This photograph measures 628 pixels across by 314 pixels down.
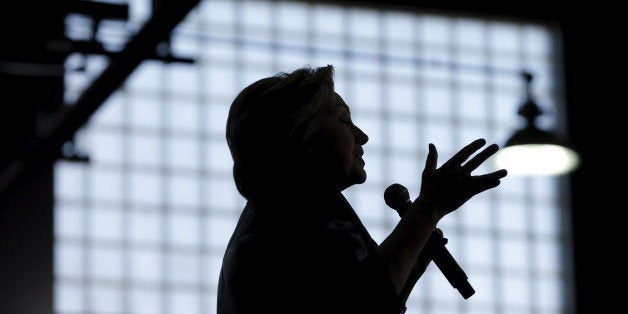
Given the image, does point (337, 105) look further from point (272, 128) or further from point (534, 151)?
point (534, 151)

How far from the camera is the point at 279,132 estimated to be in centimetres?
267

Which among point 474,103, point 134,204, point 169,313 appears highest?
point 474,103

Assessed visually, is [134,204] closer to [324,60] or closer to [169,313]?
[169,313]

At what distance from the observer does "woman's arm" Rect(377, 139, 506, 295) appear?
254 centimetres

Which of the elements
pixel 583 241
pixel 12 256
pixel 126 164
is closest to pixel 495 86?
pixel 583 241

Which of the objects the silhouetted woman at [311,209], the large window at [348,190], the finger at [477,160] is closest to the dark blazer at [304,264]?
the silhouetted woman at [311,209]

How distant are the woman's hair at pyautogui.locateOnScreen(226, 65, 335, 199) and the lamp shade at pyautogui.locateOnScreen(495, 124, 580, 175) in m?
7.02

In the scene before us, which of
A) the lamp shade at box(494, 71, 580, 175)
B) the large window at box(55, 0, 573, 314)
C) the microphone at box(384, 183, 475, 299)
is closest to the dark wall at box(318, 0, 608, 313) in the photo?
the large window at box(55, 0, 573, 314)

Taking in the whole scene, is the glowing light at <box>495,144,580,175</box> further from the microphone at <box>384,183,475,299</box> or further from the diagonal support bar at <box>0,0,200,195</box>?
the microphone at <box>384,183,475,299</box>

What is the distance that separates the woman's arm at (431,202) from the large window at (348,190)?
1006 centimetres

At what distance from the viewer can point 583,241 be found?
14.0 metres

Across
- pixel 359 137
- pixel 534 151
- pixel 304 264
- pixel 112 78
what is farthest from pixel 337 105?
pixel 534 151

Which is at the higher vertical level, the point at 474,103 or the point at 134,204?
the point at 474,103

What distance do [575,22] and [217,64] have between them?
343cm
